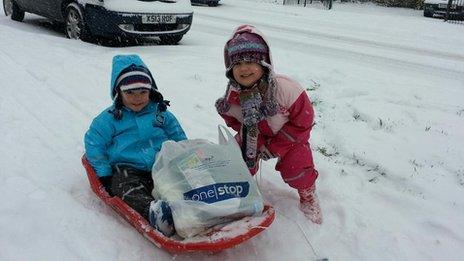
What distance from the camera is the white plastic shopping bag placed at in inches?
87.4

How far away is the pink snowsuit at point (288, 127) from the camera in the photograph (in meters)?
2.80

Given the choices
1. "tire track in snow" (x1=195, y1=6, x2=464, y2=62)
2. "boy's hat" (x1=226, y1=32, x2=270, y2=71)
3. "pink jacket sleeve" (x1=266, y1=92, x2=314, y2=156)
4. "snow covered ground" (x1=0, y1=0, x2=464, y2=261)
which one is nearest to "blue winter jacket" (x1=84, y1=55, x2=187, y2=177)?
"snow covered ground" (x1=0, y1=0, x2=464, y2=261)

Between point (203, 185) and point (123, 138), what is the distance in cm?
87

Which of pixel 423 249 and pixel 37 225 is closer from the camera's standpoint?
pixel 37 225

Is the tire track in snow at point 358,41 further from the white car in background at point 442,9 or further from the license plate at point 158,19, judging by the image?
the white car in background at point 442,9

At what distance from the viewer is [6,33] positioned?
7.57 m

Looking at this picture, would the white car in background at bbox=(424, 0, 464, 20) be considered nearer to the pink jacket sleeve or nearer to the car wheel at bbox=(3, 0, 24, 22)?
the car wheel at bbox=(3, 0, 24, 22)

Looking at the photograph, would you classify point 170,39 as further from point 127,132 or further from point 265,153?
point 265,153

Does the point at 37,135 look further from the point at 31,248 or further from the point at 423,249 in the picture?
the point at 423,249

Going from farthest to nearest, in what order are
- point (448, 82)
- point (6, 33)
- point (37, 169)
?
point (6, 33)
point (448, 82)
point (37, 169)

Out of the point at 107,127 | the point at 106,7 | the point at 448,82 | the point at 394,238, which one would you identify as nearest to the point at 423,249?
the point at 394,238

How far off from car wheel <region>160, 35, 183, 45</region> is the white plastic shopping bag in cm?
575

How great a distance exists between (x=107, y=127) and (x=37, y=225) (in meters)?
0.75

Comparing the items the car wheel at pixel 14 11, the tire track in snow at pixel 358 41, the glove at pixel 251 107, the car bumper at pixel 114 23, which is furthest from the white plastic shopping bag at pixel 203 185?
the car wheel at pixel 14 11
